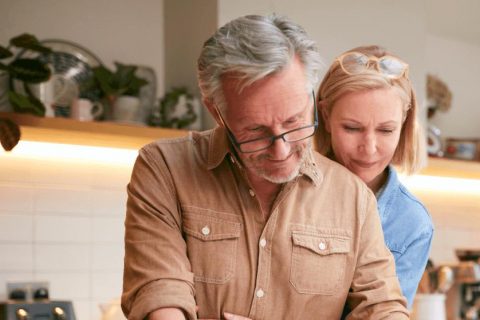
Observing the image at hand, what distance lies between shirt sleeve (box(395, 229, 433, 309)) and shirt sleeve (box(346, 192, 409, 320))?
174 millimetres

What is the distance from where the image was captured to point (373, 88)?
1.59 m

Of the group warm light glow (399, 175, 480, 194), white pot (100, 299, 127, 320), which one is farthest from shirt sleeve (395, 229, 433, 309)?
warm light glow (399, 175, 480, 194)

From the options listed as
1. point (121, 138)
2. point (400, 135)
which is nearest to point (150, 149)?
point (400, 135)

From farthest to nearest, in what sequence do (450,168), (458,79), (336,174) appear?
(458,79) → (450,168) → (336,174)

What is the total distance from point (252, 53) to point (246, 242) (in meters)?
0.34

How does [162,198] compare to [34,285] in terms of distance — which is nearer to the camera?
[162,198]

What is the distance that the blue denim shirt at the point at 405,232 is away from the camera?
164cm

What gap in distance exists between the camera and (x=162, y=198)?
1.40 meters

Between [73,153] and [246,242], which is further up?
[246,242]

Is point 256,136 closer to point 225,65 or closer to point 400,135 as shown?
point 225,65

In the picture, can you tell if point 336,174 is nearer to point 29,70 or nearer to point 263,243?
point 263,243

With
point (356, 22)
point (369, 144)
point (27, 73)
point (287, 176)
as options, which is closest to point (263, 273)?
point (287, 176)

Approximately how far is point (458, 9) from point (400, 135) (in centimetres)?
274

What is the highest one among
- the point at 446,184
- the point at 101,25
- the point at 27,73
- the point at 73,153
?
the point at 101,25
